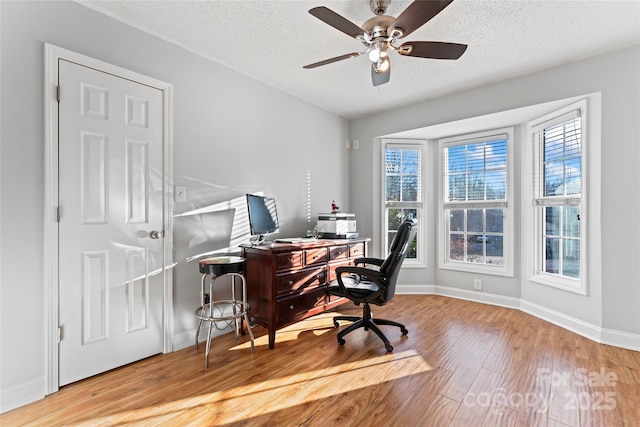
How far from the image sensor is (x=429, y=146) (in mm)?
4438

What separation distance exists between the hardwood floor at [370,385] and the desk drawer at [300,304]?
221mm

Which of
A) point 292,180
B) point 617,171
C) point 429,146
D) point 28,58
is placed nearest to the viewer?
point 28,58

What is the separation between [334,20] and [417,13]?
480 millimetres

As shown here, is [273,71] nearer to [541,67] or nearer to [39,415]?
[541,67]

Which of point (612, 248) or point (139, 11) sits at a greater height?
point (139, 11)

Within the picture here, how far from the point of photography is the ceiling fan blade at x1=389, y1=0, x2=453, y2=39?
164cm

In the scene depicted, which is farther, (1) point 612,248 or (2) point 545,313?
(2) point 545,313

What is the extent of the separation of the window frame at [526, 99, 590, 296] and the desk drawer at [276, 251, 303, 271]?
2.69 metres

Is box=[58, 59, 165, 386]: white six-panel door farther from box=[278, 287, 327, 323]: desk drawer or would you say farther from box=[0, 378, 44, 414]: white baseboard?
box=[278, 287, 327, 323]: desk drawer

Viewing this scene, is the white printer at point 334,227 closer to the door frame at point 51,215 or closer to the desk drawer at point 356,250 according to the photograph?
the desk drawer at point 356,250

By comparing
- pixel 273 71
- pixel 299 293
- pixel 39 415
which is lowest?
pixel 39 415

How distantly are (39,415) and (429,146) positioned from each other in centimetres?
468

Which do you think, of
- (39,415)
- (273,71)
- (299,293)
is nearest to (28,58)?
(273,71)

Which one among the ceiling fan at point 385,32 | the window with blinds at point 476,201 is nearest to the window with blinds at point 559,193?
the window with blinds at point 476,201
